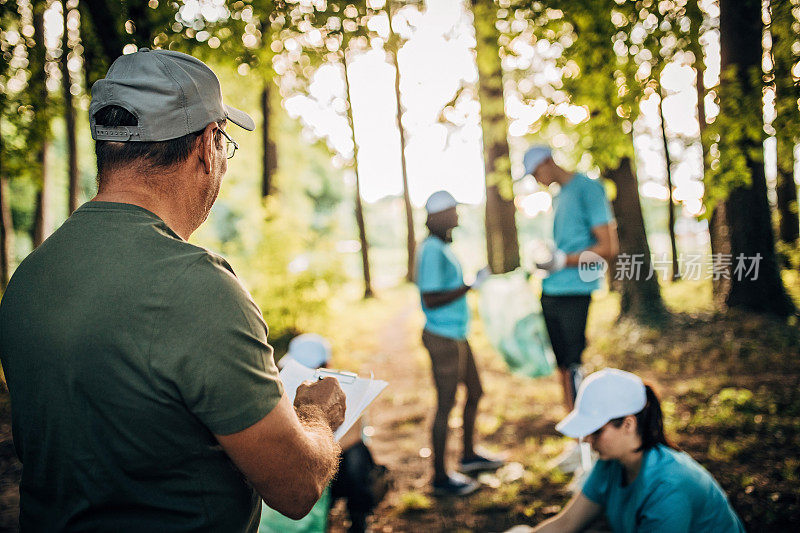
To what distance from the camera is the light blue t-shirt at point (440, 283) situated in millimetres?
3914

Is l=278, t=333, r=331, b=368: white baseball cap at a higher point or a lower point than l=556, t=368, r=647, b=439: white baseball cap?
higher

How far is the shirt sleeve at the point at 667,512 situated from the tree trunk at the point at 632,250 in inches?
273

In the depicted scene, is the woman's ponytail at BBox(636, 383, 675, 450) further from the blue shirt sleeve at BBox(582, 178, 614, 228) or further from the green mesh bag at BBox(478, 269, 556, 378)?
the green mesh bag at BBox(478, 269, 556, 378)

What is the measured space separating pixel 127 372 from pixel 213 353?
18 cm

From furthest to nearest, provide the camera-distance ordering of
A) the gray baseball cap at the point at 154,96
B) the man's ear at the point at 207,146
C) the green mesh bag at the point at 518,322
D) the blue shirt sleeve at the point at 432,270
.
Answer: the green mesh bag at the point at 518,322, the blue shirt sleeve at the point at 432,270, the man's ear at the point at 207,146, the gray baseball cap at the point at 154,96

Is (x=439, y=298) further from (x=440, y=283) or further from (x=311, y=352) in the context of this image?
(x=311, y=352)

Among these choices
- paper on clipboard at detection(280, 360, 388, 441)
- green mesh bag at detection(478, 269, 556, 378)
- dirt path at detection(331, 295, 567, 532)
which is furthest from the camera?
green mesh bag at detection(478, 269, 556, 378)

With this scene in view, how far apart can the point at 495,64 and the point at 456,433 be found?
3615mm

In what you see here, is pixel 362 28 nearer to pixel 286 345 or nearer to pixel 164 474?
pixel 164 474

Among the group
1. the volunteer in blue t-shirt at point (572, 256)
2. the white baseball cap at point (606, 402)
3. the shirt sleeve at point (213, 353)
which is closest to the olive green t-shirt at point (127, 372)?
the shirt sleeve at point (213, 353)

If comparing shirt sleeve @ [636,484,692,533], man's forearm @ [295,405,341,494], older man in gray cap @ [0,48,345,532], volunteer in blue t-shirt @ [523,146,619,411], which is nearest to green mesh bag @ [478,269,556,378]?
volunteer in blue t-shirt @ [523,146,619,411]

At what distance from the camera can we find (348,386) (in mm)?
1738

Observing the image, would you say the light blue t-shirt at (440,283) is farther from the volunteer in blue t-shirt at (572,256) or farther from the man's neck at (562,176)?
the man's neck at (562,176)

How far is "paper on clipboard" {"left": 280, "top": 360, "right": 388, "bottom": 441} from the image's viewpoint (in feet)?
5.26
